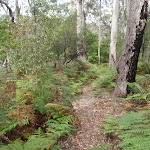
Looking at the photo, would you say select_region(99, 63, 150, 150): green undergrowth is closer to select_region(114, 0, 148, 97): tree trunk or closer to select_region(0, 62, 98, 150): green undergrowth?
select_region(114, 0, 148, 97): tree trunk

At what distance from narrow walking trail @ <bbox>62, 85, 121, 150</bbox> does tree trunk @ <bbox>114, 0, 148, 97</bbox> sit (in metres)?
0.82

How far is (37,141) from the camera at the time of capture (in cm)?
179

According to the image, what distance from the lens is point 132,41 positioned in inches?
147

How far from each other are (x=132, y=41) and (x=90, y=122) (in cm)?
262

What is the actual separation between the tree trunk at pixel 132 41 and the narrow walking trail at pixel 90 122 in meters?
0.82

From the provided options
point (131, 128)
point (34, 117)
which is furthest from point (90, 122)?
point (34, 117)

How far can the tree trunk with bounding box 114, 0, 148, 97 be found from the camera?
3.60m

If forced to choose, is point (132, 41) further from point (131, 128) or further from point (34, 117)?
point (34, 117)

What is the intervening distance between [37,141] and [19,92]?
144 centimetres

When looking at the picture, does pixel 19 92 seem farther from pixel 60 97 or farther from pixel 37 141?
pixel 37 141

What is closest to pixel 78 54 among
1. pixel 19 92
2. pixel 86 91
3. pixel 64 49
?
pixel 64 49

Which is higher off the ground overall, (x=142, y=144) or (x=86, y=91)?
(x=142, y=144)

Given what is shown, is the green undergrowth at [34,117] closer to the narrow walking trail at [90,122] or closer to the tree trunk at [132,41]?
the narrow walking trail at [90,122]

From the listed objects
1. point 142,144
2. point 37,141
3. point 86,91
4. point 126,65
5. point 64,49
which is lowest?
point 86,91
